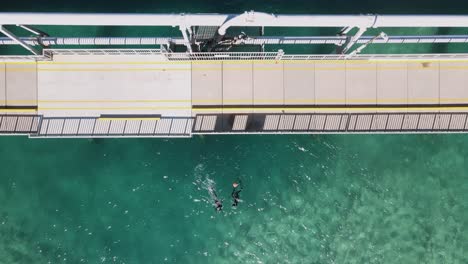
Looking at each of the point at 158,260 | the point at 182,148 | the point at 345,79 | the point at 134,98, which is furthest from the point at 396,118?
the point at 158,260

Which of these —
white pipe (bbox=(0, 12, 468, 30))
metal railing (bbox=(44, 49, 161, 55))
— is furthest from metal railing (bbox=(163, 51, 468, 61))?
white pipe (bbox=(0, 12, 468, 30))

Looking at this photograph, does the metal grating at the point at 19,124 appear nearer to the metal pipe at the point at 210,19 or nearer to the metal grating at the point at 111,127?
the metal grating at the point at 111,127

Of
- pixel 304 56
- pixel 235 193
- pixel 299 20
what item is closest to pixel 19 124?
pixel 235 193

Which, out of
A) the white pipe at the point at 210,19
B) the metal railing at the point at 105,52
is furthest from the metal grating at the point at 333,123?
the white pipe at the point at 210,19

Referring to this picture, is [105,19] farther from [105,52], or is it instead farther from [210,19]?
[210,19]

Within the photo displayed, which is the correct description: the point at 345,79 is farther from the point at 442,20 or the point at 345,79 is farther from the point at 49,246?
the point at 49,246

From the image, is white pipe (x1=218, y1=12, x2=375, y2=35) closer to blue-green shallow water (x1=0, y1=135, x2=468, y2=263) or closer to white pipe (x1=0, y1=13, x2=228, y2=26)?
white pipe (x1=0, y1=13, x2=228, y2=26)
